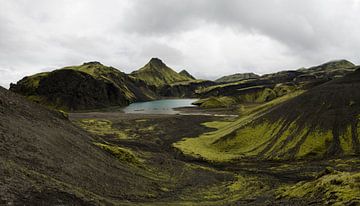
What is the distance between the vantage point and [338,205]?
56.6 ft

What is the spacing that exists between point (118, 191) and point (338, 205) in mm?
17243

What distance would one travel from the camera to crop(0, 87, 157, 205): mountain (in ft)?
56.8

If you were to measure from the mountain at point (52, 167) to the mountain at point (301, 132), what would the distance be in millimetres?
20433

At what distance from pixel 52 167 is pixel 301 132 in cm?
4089

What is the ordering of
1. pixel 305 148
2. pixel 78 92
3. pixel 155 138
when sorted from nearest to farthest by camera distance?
pixel 305 148, pixel 155 138, pixel 78 92

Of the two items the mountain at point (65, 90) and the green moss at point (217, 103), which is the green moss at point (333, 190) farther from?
the mountain at point (65, 90)

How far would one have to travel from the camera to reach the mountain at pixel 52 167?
17312mm

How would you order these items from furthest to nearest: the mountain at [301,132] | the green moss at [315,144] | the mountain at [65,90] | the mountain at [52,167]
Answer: the mountain at [65,90] < the mountain at [301,132] < the green moss at [315,144] < the mountain at [52,167]

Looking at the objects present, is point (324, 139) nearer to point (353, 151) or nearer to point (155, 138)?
point (353, 151)

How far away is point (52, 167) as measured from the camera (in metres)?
23.9

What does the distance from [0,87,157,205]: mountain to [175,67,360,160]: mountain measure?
2043 centimetres

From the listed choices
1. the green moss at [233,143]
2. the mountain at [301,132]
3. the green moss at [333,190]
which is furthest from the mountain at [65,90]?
the green moss at [333,190]

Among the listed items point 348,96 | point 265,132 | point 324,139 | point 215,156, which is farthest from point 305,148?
point 348,96

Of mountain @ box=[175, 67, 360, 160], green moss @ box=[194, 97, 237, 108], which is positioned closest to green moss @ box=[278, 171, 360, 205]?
mountain @ box=[175, 67, 360, 160]
